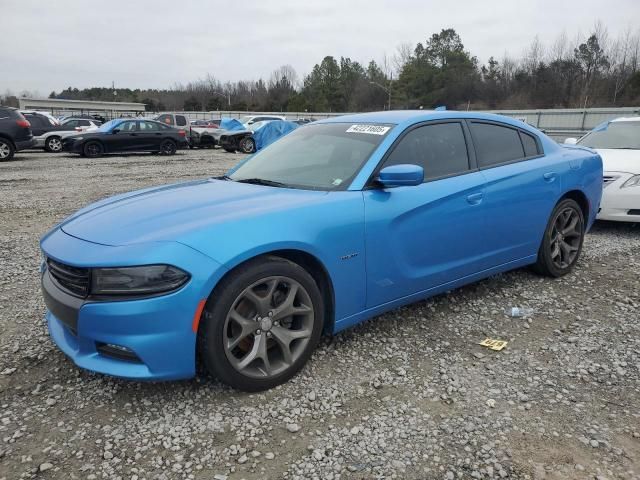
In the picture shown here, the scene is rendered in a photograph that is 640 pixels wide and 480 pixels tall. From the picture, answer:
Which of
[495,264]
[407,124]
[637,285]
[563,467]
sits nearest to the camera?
[563,467]

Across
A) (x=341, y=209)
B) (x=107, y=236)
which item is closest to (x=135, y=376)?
(x=107, y=236)

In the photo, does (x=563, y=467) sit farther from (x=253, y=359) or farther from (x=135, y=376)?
(x=135, y=376)

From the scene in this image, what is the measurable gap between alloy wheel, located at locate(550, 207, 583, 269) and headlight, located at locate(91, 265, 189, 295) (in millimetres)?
3484

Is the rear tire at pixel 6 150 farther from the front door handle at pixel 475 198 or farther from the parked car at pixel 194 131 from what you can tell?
the front door handle at pixel 475 198

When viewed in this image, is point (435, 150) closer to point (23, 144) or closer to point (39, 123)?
point (23, 144)

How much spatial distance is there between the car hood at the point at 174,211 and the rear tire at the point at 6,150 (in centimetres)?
1420

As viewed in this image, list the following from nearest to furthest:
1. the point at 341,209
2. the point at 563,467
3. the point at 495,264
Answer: the point at 563,467 → the point at 341,209 → the point at 495,264

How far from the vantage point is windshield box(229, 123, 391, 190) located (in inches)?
125

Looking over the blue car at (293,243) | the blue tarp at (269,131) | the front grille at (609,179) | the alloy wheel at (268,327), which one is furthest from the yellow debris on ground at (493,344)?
the blue tarp at (269,131)

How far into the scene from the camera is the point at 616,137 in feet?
23.1

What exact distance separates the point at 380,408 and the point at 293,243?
995mm

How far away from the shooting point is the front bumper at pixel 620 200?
5875mm

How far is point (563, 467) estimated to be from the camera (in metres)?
2.12

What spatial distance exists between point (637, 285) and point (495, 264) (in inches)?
61.9
